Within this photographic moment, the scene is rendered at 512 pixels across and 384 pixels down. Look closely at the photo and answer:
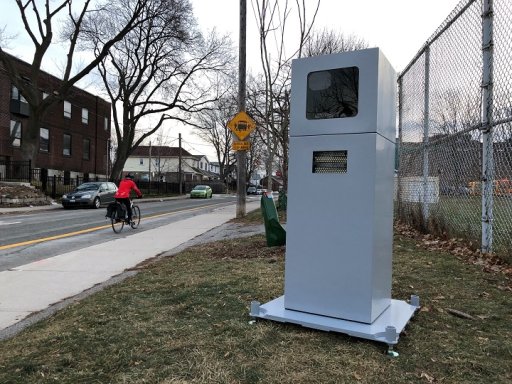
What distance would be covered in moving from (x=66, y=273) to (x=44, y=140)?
35320 mm

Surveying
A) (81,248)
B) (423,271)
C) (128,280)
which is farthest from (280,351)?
(81,248)

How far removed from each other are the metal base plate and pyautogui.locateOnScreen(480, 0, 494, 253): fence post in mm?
2277

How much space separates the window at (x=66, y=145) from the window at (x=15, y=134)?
5.81 m

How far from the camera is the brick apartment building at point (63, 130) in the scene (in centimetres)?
3347

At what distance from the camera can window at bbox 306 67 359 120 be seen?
3303 millimetres

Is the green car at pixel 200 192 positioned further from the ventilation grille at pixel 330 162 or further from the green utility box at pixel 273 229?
the ventilation grille at pixel 330 162

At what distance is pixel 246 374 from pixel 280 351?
0.37 m

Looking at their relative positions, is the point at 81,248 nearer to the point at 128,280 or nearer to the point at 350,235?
the point at 128,280

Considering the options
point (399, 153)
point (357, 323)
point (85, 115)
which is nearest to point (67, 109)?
point (85, 115)

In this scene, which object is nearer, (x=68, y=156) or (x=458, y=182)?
(x=458, y=182)

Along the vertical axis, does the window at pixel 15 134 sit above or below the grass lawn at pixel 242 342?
above

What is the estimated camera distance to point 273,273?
5.37m

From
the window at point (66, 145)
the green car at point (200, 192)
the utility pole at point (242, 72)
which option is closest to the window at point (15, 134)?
the window at point (66, 145)

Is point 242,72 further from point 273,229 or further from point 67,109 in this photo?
point 67,109
